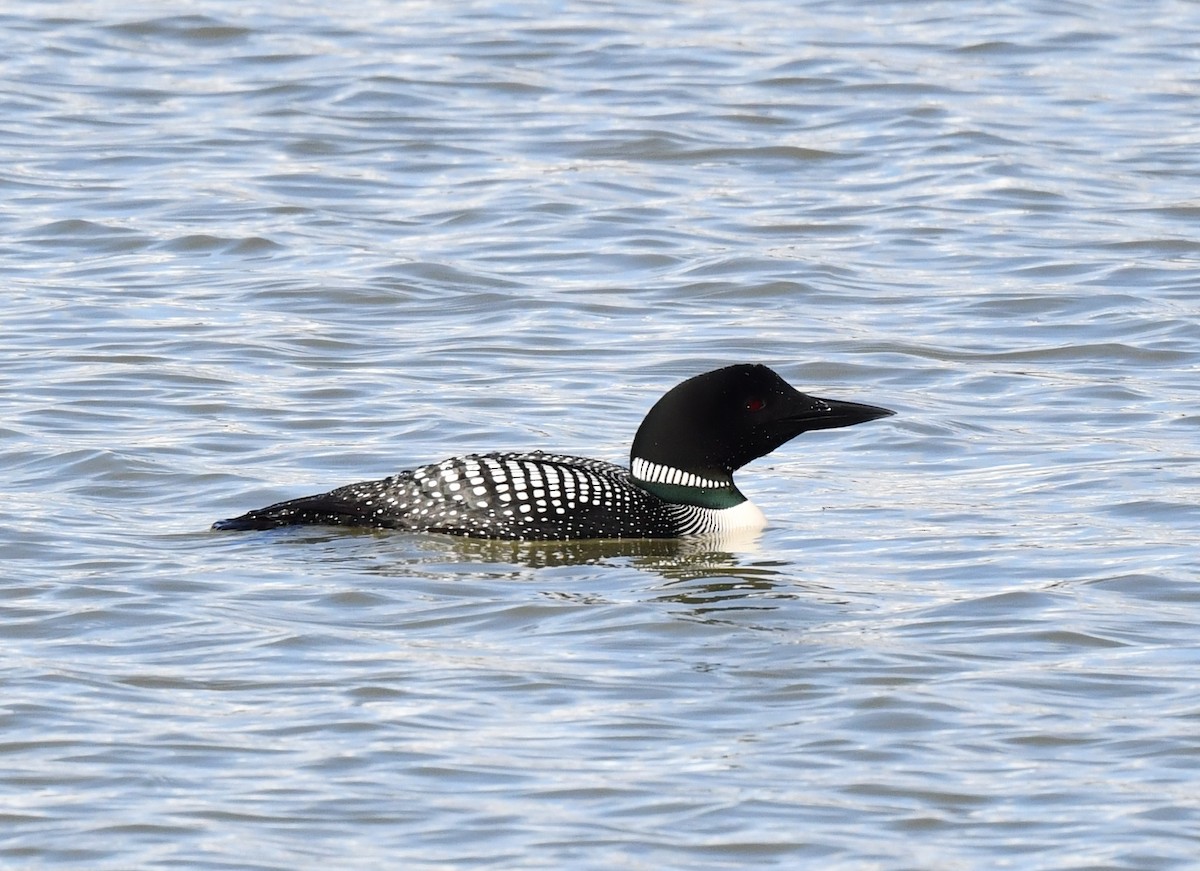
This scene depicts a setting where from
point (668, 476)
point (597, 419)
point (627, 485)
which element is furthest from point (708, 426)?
point (597, 419)

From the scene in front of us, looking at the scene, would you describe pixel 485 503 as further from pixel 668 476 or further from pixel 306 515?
pixel 668 476

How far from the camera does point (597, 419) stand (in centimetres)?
934

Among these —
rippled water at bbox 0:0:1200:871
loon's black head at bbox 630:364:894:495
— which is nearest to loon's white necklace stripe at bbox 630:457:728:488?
loon's black head at bbox 630:364:894:495

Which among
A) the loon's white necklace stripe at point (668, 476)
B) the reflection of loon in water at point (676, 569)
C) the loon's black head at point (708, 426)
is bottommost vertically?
the reflection of loon in water at point (676, 569)

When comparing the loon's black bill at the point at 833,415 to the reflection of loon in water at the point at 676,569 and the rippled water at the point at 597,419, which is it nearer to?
the rippled water at the point at 597,419

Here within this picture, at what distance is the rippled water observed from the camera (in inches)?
215

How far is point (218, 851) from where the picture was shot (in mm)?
5109

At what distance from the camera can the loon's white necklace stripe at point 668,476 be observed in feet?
26.5

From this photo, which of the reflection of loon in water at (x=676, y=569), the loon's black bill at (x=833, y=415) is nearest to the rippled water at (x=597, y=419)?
the reflection of loon in water at (x=676, y=569)

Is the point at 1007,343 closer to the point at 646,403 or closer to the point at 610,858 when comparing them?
the point at 646,403

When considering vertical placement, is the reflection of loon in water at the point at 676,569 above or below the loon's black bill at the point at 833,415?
below

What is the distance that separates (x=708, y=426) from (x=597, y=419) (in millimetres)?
1293

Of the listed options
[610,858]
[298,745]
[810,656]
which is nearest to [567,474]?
[810,656]

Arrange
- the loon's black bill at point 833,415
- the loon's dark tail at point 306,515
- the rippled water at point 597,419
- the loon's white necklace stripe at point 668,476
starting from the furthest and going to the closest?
the loon's black bill at point 833,415 → the loon's white necklace stripe at point 668,476 → the loon's dark tail at point 306,515 → the rippled water at point 597,419
